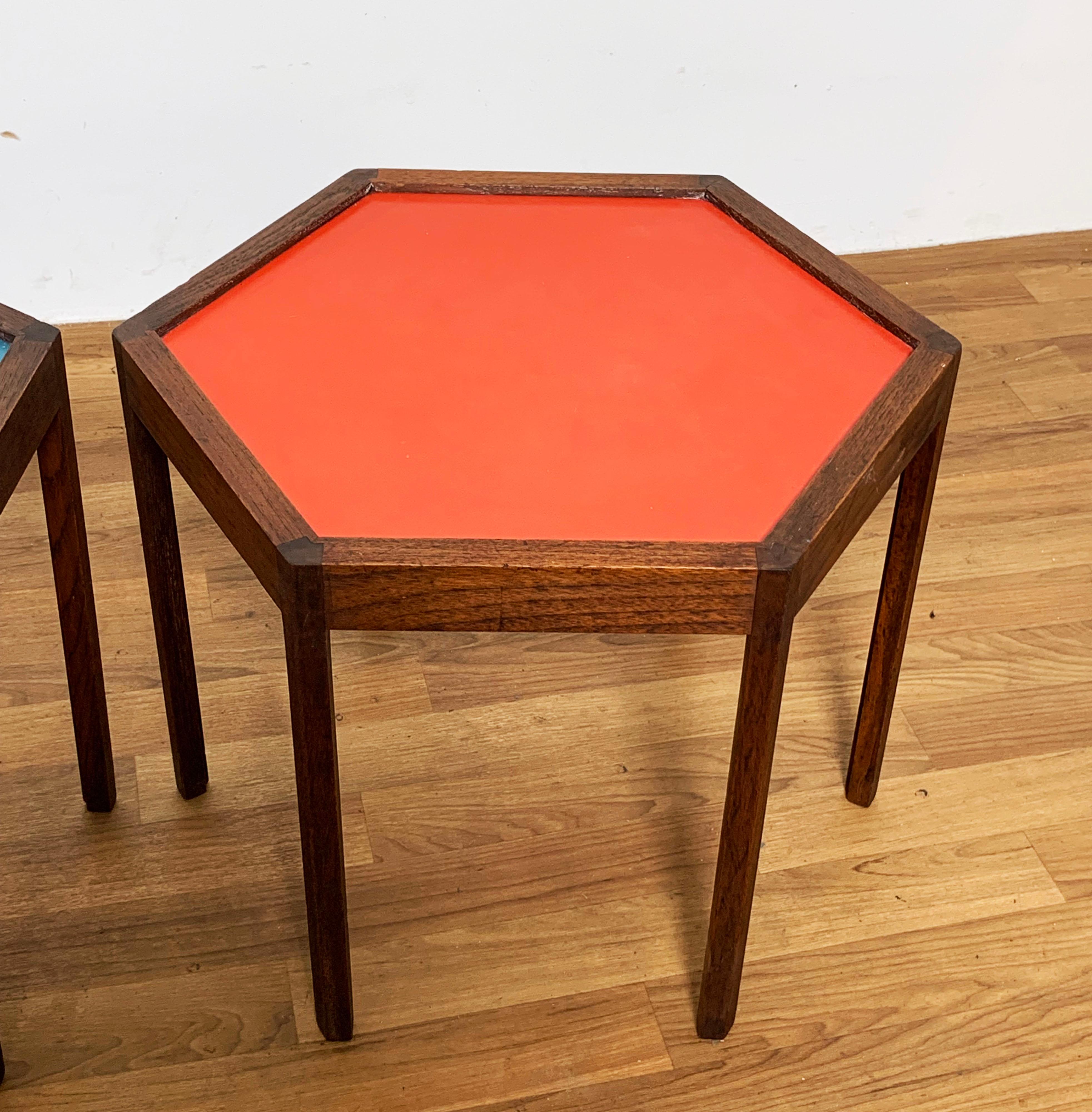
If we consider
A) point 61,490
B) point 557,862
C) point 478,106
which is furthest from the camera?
point 478,106

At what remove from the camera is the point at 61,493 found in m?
1.18

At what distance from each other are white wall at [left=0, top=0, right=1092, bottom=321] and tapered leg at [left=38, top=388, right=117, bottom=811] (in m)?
0.73

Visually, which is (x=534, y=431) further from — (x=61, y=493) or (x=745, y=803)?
(x=61, y=493)

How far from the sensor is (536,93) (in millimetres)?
1912

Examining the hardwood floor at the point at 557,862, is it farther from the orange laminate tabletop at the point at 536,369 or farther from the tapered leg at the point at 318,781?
the orange laminate tabletop at the point at 536,369

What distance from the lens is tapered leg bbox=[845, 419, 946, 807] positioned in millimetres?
1191

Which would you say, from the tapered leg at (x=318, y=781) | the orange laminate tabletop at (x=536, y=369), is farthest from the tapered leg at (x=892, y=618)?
the tapered leg at (x=318, y=781)

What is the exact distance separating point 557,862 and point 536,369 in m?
0.46

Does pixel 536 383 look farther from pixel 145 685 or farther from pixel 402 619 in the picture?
pixel 145 685

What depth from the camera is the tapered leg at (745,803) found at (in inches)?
37.6

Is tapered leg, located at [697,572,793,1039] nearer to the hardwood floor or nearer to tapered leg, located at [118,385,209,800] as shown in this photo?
the hardwood floor

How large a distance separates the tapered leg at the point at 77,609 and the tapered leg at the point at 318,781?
0.88 feet

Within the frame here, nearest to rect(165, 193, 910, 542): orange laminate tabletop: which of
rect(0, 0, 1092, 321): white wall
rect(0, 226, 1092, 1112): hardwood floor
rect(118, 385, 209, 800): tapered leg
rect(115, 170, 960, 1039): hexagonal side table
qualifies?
rect(115, 170, 960, 1039): hexagonal side table

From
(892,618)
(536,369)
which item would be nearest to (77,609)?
(536,369)
